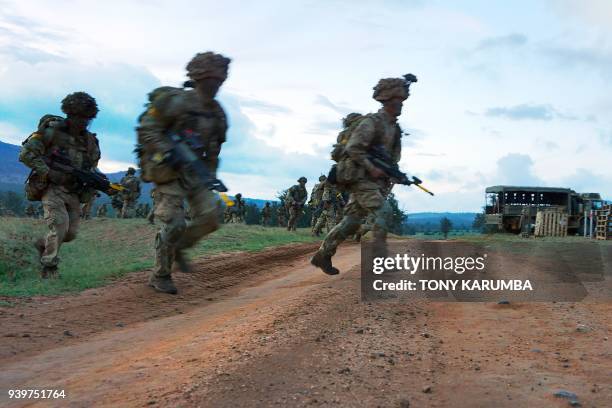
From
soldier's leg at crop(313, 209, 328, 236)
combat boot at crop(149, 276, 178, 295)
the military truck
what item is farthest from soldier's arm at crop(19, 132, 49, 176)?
the military truck

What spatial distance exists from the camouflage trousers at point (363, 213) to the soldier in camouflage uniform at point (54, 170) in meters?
3.80

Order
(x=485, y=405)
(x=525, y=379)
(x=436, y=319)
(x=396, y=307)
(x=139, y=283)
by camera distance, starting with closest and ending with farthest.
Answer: (x=485, y=405), (x=525, y=379), (x=436, y=319), (x=396, y=307), (x=139, y=283)

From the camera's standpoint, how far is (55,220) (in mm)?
8586

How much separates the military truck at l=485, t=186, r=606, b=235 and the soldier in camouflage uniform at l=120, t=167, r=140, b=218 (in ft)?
69.4

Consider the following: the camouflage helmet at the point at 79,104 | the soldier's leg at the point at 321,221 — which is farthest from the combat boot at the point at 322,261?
the soldier's leg at the point at 321,221

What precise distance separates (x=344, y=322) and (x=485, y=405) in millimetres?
2161

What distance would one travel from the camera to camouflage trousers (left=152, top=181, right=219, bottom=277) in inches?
257

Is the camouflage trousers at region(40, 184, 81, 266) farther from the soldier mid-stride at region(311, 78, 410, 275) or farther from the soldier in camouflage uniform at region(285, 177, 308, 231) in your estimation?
the soldier in camouflage uniform at region(285, 177, 308, 231)

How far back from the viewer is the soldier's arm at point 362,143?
7547 millimetres

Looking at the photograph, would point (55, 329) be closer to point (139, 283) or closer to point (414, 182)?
point (139, 283)

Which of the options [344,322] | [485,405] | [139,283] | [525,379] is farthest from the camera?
[139,283]

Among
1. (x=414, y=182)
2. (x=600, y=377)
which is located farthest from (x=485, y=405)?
(x=414, y=182)

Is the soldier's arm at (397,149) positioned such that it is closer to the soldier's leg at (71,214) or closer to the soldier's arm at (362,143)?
the soldier's arm at (362,143)

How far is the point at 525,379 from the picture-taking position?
4.07 meters
